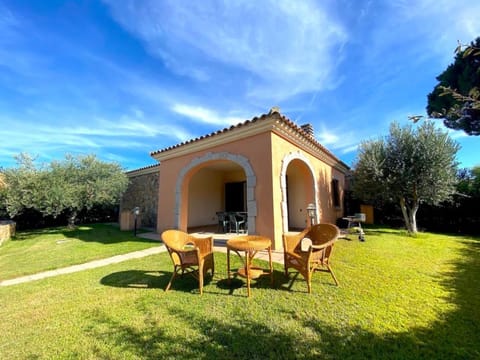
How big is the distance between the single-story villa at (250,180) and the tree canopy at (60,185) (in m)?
2.26

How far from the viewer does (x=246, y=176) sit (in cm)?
681

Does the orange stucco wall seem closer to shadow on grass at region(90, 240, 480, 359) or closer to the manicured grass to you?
the manicured grass

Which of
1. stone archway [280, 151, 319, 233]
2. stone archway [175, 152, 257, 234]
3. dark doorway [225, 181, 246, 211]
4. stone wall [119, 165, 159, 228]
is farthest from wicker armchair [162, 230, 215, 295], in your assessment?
stone wall [119, 165, 159, 228]

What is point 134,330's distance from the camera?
8.57ft

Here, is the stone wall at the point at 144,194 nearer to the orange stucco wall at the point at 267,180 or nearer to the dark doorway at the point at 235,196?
the orange stucco wall at the point at 267,180

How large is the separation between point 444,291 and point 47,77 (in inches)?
511

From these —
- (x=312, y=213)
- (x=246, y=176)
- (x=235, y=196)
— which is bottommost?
(x=312, y=213)

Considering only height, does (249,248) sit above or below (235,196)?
below

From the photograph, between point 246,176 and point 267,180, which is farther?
point 246,176

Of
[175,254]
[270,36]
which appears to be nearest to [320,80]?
[270,36]

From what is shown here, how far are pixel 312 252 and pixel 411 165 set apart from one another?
810 cm

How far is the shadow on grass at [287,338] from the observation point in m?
2.17

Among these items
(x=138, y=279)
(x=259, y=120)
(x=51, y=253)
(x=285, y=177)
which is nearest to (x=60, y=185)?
(x=51, y=253)

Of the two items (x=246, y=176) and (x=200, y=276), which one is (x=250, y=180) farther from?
(x=200, y=276)
